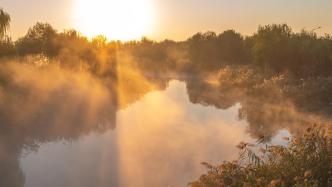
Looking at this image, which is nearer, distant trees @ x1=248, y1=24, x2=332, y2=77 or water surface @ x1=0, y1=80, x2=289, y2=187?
water surface @ x1=0, y1=80, x2=289, y2=187

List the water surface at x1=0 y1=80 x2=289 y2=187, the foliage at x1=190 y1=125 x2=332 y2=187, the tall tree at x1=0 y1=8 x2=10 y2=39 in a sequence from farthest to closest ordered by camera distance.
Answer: the tall tree at x1=0 y1=8 x2=10 y2=39
the water surface at x1=0 y1=80 x2=289 y2=187
the foliage at x1=190 y1=125 x2=332 y2=187

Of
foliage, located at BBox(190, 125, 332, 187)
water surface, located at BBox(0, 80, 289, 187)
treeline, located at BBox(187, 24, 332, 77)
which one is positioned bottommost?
water surface, located at BBox(0, 80, 289, 187)

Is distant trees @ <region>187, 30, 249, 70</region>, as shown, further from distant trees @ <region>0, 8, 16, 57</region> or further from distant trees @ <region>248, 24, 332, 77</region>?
distant trees @ <region>0, 8, 16, 57</region>

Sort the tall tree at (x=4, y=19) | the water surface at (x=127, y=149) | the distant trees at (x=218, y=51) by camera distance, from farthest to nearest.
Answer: the distant trees at (x=218, y=51) → the tall tree at (x=4, y=19) → the water surface at (x=127, y=149)

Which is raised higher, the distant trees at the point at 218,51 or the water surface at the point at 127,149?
the distant trees at the point at 218,51

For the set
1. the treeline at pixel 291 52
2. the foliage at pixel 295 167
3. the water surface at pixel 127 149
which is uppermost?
the treeline at pixel 291 52

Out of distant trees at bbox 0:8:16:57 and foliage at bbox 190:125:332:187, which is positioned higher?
distant trees at bbox 0:8:16:57

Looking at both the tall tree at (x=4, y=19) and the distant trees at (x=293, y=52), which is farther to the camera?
the distant trees at (x=293, y=52)

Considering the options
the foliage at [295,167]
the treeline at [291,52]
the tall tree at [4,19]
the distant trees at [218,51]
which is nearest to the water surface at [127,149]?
the foliage at [295,167]

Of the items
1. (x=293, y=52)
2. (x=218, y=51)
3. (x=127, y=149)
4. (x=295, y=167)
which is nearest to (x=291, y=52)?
(x=293, y=52)

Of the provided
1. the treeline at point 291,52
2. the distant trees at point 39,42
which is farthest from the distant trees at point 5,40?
the treeline at point 291,52

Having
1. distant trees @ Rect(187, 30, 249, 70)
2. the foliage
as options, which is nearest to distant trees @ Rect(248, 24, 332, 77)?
distant trees @ Rect(187, 30, 249, 70)

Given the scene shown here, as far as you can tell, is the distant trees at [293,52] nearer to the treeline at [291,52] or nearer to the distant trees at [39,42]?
the treeline at [291,52]

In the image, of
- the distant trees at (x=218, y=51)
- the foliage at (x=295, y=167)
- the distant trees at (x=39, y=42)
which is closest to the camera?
the foliage at (x=295, y=167)
